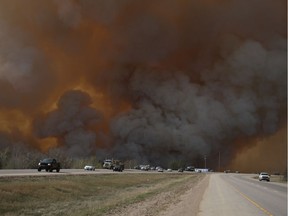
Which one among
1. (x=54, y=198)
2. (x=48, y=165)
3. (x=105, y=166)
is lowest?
(x=54, y=198)

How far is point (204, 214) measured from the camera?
24.0m

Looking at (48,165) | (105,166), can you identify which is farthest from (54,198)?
(105,166)

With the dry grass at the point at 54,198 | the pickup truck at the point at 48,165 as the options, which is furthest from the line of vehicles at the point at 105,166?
the dry grass at the point at 54,198

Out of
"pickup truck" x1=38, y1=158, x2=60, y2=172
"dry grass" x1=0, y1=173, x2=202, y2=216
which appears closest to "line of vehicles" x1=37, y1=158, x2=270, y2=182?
"pickup truck" x1=38, y1=158, x2=60, y2=172

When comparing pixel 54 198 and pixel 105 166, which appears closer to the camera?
pixel 54 198

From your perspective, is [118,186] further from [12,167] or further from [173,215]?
[173,215]

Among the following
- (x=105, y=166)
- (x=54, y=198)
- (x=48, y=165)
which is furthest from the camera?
(x=105, y=166)

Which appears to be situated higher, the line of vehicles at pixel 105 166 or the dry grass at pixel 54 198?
the line of vehicles at pixel 105 166

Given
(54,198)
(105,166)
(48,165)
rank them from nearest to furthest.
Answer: (54,198) < (48,165) < (105,166)

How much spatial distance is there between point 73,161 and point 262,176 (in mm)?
39740

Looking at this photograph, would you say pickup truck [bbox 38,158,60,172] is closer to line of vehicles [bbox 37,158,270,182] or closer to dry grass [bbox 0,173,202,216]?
line of vehicles [bbox 37,158,270,182]

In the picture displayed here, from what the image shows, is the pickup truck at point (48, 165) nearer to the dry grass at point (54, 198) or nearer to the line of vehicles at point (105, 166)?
the line of vehicles at point (105, 166)

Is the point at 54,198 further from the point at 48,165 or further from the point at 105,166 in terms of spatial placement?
the point at 105,166

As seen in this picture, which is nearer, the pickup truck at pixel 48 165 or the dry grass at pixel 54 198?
the dry grass at pixel 54 198
